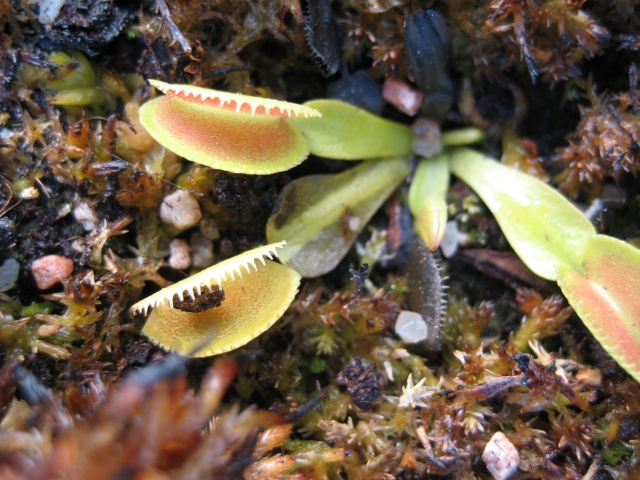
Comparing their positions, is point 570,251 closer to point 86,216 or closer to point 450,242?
point 450,242

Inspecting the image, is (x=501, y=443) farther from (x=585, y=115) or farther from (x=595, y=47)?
(x=595, y=47)

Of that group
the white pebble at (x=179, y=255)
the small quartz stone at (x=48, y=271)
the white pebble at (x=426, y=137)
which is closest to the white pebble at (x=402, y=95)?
the white pebble at (x=426, y=137)

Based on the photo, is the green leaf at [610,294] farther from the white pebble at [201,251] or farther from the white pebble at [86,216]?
the white pebble at [86,216]

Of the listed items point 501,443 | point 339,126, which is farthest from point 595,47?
point 501,443

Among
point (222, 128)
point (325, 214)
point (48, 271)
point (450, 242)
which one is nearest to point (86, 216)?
point (48, 271)

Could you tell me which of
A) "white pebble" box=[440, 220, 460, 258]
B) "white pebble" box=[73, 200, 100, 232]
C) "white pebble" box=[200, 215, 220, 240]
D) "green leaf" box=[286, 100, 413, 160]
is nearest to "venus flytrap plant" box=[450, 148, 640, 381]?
"white pebble" box=[440, 220, 460, 258]

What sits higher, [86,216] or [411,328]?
[86,216]
